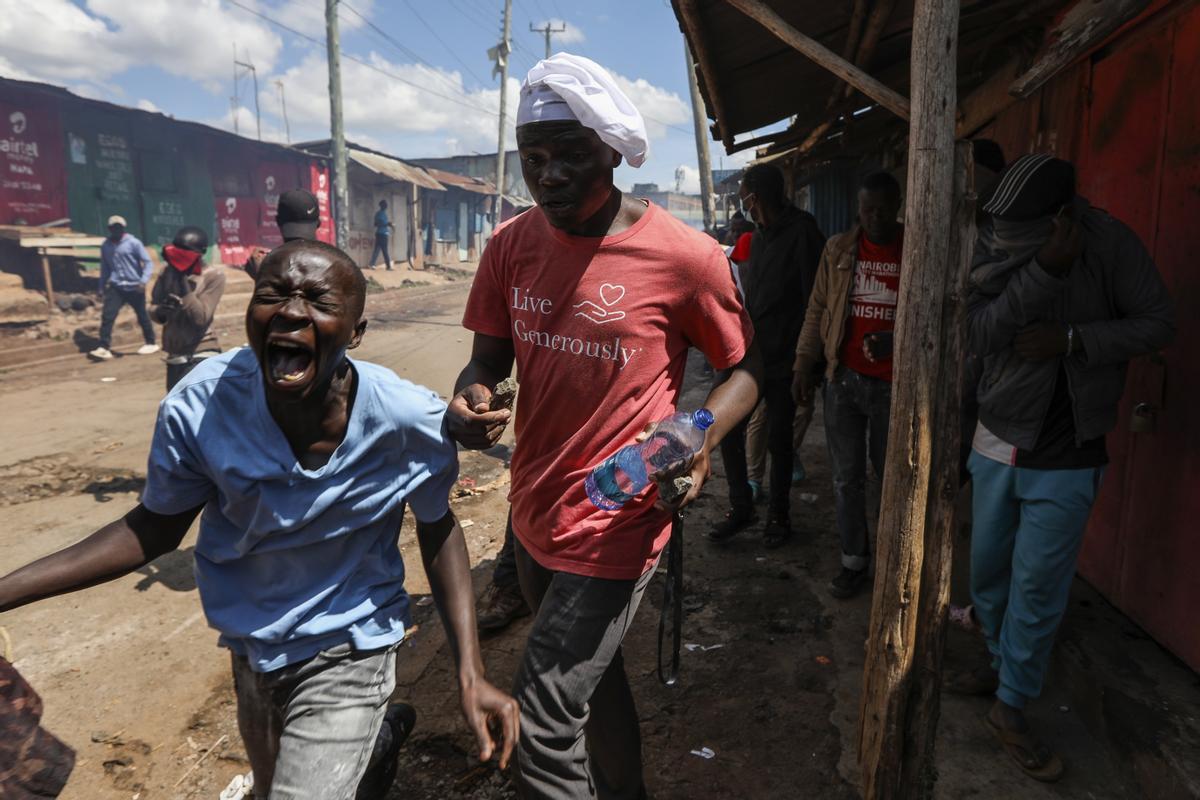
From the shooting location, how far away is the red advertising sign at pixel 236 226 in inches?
834

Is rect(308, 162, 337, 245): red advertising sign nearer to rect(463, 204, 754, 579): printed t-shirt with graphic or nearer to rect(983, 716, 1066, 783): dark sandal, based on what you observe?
rect(463, 204, 754, 579): printed t-shirt with graphic

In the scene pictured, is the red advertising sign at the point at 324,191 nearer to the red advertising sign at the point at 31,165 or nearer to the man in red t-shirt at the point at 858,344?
the red advertising sign at the point at 31,165

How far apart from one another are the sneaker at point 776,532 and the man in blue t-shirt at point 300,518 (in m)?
2.89

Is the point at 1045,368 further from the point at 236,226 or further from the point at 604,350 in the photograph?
Answer: the point at 236,226

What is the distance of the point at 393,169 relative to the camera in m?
26.0

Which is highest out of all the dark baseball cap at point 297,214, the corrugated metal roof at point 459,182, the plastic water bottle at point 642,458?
the corrugated metal roof at point 459,182

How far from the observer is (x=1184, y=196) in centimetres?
282

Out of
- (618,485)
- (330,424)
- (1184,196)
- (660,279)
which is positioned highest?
(1184,196)

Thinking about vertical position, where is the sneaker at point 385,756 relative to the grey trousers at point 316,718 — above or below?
below

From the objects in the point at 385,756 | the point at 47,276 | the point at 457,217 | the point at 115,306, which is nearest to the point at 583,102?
the point at 385,756

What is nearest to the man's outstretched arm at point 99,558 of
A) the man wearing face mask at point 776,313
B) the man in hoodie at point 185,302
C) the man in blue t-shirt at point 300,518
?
the man in blue t-shirt at point 300,518

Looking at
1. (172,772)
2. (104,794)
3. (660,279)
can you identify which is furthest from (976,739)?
(104,794)

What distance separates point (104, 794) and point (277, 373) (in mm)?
1991

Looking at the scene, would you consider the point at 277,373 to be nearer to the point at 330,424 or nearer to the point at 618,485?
the point at 330,424
